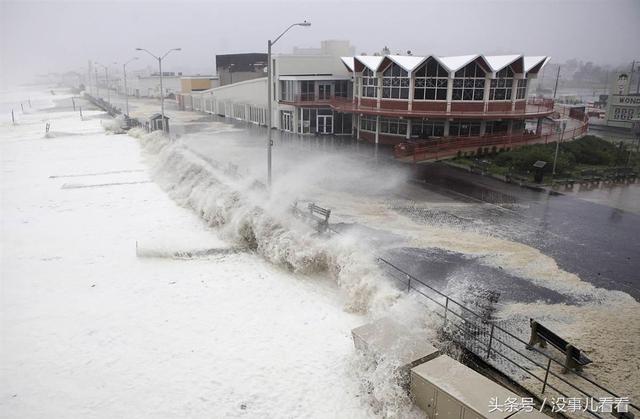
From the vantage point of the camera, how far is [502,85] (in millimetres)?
33812

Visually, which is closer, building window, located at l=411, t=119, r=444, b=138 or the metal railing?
the metal railing

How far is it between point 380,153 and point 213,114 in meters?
36.8

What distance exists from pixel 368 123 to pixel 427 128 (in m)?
5.94

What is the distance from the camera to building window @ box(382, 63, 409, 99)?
3400 cm

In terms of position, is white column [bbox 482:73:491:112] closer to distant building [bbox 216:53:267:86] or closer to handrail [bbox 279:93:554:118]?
handrail [bbox 279:93:554:118]

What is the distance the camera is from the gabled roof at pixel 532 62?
3438cm

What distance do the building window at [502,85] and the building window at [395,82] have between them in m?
6.32

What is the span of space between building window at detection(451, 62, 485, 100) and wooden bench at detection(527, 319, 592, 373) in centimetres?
2669

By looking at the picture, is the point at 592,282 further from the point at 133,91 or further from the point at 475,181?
the point at 133,91

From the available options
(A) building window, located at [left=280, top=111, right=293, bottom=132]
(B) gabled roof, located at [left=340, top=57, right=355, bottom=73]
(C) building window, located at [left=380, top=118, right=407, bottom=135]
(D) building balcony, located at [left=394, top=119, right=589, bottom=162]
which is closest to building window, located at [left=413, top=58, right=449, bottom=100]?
(C) building window, located at [left=380, top=118, right=407, bottom=135]

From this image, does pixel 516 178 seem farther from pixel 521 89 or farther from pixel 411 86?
pixel 521 89

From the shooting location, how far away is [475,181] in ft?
81.4

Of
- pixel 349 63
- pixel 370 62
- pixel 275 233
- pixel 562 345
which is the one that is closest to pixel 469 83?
pixel 370 62

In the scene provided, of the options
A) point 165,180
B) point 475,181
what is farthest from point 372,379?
point 165,180
